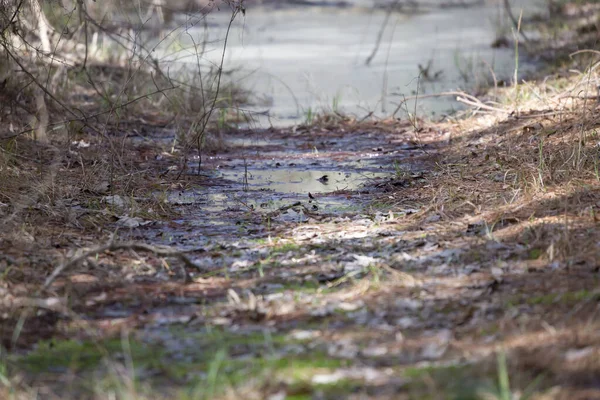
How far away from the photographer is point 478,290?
3.47 meters

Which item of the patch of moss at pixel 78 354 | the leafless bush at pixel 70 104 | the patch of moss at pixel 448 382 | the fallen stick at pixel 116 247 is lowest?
the patch of moss at pixel 78 354

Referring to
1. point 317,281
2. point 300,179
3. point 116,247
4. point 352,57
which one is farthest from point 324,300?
point 352,57

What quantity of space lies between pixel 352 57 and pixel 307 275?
8.83 m

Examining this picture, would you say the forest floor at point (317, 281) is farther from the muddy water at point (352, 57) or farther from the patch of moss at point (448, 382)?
the muddy water at point (352, 57)

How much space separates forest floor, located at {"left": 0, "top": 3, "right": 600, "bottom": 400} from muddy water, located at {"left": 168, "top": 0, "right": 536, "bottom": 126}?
1.31 m

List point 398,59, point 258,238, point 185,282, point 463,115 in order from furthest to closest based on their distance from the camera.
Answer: point 398,59
point 463,115
point 258,238
point 185,282

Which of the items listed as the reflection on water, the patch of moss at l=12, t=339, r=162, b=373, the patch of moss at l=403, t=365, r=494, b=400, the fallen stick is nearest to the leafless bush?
the reflection on water

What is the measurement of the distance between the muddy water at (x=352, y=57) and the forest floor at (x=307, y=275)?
1.31 metres

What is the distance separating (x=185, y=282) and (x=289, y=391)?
1.23 metres

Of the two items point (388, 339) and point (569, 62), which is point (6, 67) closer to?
point (388, 339)

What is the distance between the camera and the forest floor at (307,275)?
2.73 m

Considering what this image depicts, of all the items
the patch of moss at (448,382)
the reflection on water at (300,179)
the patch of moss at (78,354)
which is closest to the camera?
the patch of moss at (448,382)

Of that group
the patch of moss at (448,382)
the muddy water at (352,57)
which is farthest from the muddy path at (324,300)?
the muddy water at (352,57)

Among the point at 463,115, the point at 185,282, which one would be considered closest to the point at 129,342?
the point at 185,282
